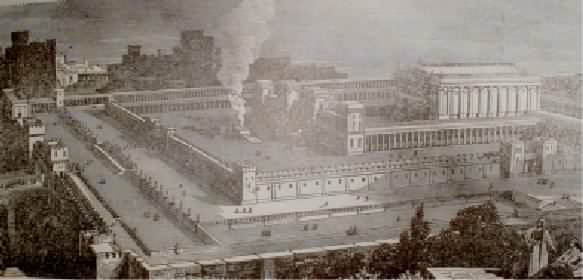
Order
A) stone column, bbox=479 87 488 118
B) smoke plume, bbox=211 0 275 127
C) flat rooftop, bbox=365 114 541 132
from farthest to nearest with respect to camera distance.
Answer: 1. stone column, bbox=479 87 488 118
2. flat rooftop, bbox=365 114 541 132
3. smoke plume, bbox=211 0 275 127

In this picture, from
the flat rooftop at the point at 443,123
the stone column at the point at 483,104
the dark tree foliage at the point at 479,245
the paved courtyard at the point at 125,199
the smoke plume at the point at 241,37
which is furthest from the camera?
the stone column at the point at 483,104

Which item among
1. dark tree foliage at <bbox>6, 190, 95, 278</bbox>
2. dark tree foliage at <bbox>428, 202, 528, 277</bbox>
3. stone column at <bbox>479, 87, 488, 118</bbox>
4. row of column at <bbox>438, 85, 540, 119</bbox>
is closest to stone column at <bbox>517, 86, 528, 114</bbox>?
row of column at <bbox>438, 85, 540, 119</bbox>

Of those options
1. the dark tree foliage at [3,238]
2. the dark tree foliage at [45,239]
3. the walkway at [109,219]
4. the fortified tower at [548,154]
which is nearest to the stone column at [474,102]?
the fortified tower at [548,154]

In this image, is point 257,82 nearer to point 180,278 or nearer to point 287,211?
point 287,211

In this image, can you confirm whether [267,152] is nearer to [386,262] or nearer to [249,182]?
[249,182]

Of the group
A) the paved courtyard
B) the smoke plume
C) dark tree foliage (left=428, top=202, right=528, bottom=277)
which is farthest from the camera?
dark tree foliage (left=428, top=202, right=528, bottom=277)

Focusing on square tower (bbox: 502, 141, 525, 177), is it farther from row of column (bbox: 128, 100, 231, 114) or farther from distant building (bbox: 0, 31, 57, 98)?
distant building (bbox: 0, 31, 57, 98)

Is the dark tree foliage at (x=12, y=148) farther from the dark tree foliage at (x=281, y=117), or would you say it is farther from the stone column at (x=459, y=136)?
the stone column at (x=459, y=136)
